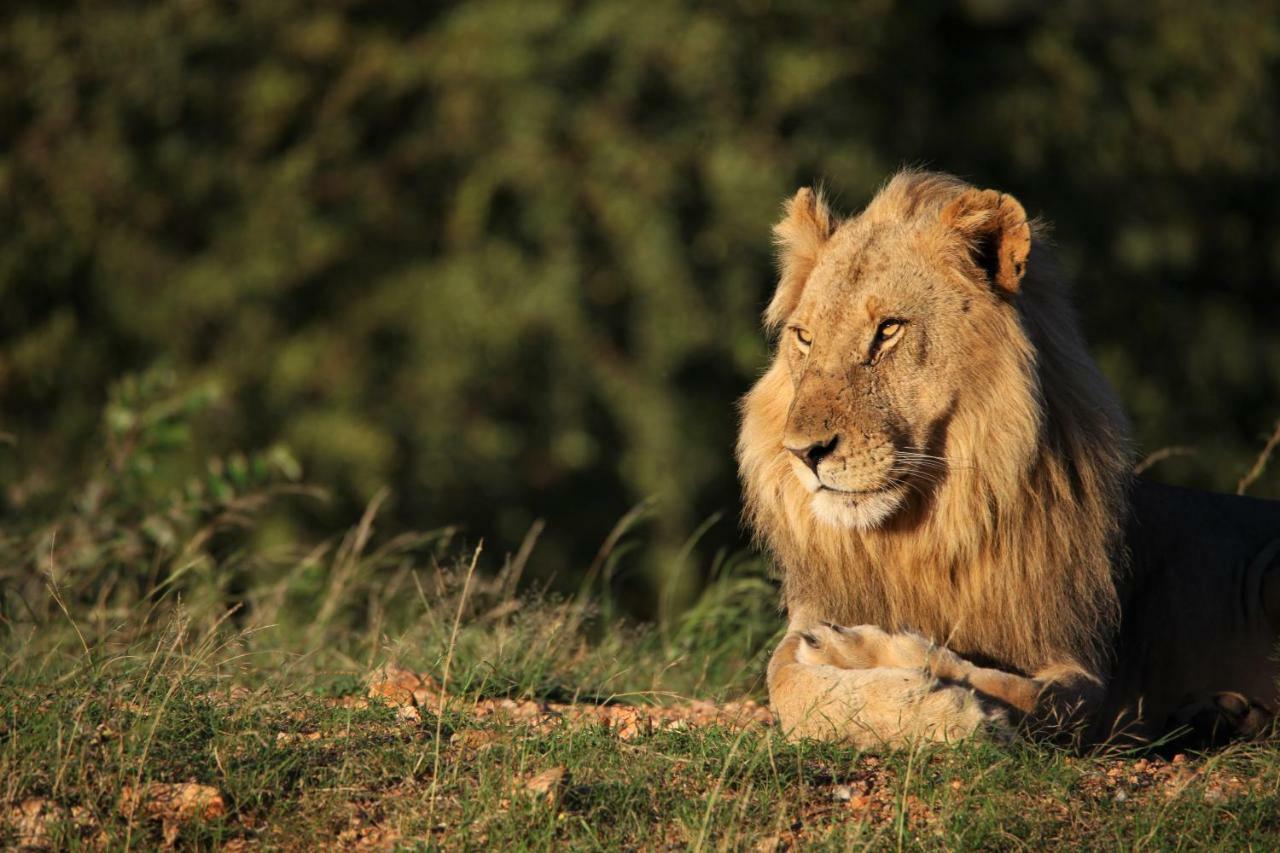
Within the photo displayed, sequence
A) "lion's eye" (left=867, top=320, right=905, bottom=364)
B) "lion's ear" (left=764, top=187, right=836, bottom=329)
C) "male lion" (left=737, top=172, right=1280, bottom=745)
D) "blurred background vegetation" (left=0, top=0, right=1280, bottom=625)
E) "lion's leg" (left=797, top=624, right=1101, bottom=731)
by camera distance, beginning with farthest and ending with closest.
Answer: "blurred background vegetation" (left=0, top=0, right=1280, bottom=625) < "lion's ear" (left=764, top=187, right=836, bottom=329) < "lion's eye" (left=867, top=320, right=905, bottom=364) < "male lion" (left=737, top=172, right=1280, bottom=745) < "lion's leg" (left=797, top=624, right=1101, bottom=731)

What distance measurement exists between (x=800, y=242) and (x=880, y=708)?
156 centimetres

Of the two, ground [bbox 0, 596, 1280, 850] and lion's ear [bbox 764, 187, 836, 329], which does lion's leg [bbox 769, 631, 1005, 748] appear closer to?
ground [bbox 0, 596, 1280, 850]

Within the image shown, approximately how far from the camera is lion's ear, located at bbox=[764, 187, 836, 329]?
470 cm

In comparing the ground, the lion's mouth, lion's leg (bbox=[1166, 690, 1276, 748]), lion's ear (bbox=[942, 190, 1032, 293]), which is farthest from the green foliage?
lion's leg (bbox=[1166, 690, 1276, 748])

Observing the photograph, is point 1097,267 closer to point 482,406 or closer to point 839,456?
point 482,406

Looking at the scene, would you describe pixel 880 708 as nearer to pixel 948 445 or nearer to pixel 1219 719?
pixel 948 445

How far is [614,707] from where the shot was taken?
4418 mm

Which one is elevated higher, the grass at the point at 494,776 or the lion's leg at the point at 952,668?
the lion's leg at the point at 952,668

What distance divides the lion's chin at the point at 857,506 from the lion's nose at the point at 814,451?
95 millimetres

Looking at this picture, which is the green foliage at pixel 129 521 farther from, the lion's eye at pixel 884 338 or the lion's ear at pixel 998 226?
the lion's ear at pixel 998 226

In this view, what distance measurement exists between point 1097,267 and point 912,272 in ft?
27.7

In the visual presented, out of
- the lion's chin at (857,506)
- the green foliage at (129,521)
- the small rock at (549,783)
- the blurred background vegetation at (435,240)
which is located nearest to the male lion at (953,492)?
the lion's chin at (857,506)

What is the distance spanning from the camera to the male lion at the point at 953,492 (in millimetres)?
4078

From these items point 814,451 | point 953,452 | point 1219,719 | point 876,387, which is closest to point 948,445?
point 953,452
